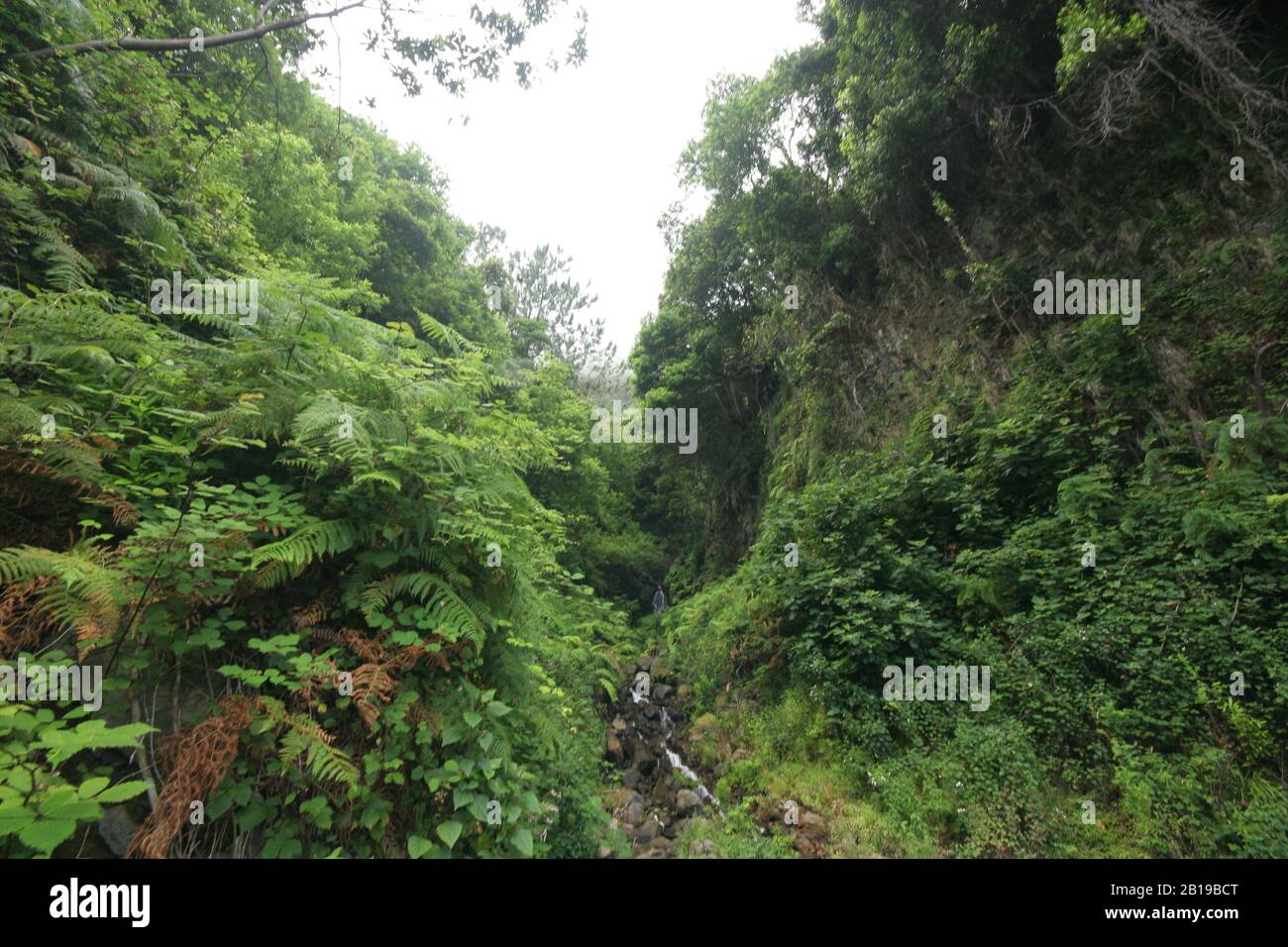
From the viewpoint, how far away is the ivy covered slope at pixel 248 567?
7.33 ft

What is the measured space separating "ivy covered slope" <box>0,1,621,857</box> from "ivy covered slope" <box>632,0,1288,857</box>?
12.0ft

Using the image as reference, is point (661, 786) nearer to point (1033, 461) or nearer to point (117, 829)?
point (117, 829)

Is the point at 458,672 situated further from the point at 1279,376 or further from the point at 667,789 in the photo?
the point at 1279,376

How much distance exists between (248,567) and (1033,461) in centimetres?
Answer: 850

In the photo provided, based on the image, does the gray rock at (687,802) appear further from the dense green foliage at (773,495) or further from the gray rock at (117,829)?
the gray rock at (117,829)

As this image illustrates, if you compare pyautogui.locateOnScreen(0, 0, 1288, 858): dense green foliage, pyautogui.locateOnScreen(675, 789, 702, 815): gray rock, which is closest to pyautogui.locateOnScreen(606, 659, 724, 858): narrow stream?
pyautogui.locateOnScreen(675, 789, 702, 815): gray rock

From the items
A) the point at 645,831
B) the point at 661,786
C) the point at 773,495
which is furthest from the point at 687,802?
the point at 773,495

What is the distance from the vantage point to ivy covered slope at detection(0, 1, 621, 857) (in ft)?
7.33

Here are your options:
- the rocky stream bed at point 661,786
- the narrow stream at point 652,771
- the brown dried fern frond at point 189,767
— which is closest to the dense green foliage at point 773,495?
the brown dried fern frond at point 189,767

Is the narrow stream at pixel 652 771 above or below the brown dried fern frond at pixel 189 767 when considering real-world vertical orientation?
below

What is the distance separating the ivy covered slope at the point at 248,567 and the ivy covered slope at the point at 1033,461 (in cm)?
367
